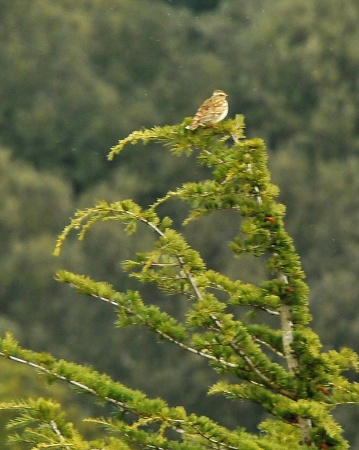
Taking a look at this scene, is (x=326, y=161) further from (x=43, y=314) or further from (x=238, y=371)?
(x=238, y=371)

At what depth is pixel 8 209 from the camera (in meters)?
53.9

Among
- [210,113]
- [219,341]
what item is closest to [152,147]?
[210,113]

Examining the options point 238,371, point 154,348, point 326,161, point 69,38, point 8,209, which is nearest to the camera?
point 238,371

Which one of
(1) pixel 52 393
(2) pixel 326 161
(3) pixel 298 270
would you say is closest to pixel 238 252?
(3) pixel 298 270

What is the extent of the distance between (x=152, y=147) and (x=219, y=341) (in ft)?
169

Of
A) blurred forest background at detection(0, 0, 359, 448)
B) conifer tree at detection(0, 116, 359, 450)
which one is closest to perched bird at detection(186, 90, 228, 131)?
conifer tree at detection(0, 116, 359, 450)

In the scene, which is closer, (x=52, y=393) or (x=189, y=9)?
(x=52, y=393)

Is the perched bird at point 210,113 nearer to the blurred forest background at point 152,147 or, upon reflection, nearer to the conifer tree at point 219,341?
the conifer tree at point 219,341

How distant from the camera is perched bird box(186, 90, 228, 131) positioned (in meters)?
7.63

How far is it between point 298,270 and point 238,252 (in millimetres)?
280

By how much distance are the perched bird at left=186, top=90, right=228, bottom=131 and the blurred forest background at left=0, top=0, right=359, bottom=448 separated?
28291 millimetres

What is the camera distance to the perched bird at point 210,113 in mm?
7631

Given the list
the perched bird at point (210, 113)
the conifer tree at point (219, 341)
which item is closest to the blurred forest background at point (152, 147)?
the perched bird at point (210, 113)

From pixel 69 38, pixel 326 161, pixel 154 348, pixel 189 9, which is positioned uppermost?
pixel 189 9
